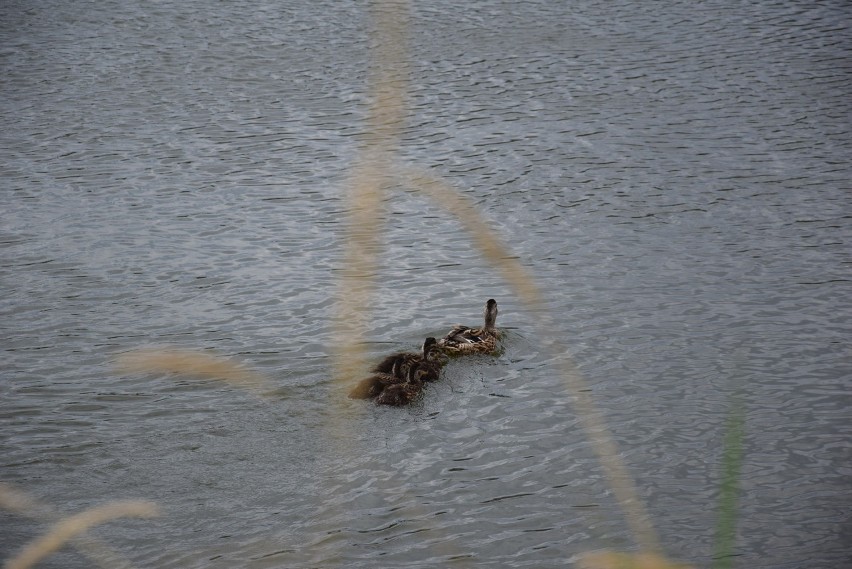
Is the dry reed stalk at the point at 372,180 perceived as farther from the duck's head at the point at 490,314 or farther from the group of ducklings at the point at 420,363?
the duck's head at the point at 490,314

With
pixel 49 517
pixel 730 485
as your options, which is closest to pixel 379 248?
pixel 730 485

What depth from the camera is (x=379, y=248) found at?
13.0 m

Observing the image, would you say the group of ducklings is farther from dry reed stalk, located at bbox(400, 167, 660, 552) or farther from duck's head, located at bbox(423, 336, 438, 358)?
dry reed stalk, located at bbox(400, 167, 660, 552)

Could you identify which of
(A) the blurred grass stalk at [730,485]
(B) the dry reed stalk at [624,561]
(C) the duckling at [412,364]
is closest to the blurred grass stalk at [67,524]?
(C) the duckling at [412,364]

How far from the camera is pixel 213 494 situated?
777 centimetres

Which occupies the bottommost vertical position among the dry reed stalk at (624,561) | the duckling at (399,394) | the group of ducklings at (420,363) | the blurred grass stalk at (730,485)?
the dry reed stalk at (624,561)

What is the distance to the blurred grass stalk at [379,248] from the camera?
332 inches

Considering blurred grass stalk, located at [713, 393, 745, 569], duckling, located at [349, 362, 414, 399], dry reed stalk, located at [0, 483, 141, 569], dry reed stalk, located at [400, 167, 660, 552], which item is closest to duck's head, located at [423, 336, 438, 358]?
duckling, located at [349, 362, 414, 399]

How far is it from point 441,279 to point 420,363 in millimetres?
2693

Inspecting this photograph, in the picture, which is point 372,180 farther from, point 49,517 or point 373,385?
point 49,517

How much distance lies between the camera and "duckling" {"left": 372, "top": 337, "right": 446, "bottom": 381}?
9.34 meters

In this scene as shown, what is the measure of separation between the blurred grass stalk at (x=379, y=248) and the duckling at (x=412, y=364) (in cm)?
33

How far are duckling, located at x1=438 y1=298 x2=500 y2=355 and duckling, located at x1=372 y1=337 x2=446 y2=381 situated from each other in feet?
0.91

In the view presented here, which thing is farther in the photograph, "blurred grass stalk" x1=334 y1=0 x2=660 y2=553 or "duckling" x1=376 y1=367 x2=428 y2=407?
"duckling" x1=376 y1=367 x2=428 y2=407
